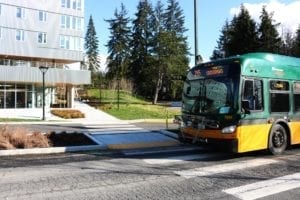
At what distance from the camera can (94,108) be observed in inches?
1951

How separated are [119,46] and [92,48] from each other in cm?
3313

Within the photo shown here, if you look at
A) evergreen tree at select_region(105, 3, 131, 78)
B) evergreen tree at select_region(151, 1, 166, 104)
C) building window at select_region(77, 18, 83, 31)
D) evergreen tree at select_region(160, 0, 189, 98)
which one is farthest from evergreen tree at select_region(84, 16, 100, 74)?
building window at select_region(77, 18, 83, 31)

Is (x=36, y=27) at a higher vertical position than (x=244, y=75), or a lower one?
higher

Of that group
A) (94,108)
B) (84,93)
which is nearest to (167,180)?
(94,108)

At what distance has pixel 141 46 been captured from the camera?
75.1 metres

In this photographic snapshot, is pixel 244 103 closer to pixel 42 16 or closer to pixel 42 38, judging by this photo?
pixel 42 38

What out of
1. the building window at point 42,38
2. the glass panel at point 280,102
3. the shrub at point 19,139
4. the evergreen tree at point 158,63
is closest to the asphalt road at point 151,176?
the shrub at point 19,139

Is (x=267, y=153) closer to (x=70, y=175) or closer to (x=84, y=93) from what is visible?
(x=70, y=175)

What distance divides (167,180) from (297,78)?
24.1 feet

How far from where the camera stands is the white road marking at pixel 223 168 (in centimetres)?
1030

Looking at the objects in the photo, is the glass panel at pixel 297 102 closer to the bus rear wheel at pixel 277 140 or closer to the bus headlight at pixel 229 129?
the bus rear wheel at pixel 277 140

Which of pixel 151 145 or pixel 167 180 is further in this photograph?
pixel 151 145

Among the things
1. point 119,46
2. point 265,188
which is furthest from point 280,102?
point 119,46

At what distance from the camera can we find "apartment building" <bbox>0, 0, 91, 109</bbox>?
47281 millimetres
